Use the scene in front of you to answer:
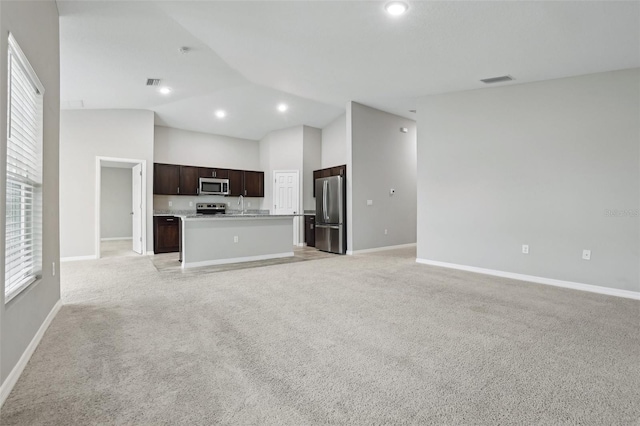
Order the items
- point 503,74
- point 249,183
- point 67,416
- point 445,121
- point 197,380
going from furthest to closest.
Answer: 1. point 249,183
2. point 445,121
3. point 503,74
4. point 197,380
5. point 67,416

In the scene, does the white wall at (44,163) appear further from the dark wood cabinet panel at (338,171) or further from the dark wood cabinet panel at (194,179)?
the dark wood cabinet panel at (338,171)

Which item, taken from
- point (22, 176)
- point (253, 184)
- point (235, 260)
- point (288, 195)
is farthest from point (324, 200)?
point (22, 176)

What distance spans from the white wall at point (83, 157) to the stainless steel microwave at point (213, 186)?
5.62 feet

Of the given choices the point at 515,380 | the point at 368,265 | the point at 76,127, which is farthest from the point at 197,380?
the point at 76,127

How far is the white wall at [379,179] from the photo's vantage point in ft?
21.4

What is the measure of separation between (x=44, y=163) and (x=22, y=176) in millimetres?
530

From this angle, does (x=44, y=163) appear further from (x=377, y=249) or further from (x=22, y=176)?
(x=377, y=249)

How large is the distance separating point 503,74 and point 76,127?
7222mm

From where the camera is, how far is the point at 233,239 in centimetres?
565

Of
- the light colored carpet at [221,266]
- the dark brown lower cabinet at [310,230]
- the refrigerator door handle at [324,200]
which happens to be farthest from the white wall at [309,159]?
the light colored carpet at [221,266]

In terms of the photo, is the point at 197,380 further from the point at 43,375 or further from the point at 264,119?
the point at 264,119

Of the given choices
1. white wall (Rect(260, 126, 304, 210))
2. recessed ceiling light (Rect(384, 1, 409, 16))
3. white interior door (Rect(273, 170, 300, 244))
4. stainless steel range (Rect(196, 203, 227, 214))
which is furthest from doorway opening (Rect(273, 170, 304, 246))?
recessed ceiling light (Rect(384, 1, 409, 16))

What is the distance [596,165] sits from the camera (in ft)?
12.9

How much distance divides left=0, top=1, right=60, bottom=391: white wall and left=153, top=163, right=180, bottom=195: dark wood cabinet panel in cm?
424
